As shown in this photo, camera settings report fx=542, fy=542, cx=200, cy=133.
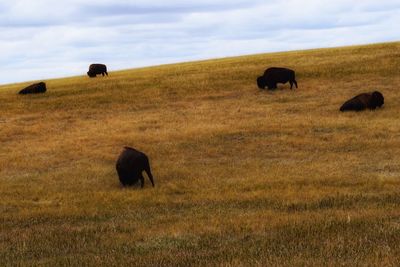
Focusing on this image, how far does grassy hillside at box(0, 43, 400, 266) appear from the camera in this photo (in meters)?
9.06

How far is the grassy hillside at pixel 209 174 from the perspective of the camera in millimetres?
9062

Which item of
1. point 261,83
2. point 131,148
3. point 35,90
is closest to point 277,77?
point 261,83

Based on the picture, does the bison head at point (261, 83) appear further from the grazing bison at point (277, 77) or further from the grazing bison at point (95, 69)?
the grazing bison at point (95, 69)

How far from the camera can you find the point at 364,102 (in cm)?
3012

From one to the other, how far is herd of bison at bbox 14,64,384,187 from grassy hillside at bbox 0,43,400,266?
616 mm

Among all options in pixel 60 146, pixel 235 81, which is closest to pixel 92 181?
pixel 60 146

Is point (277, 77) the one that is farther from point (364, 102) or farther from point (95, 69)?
point (95, 69)

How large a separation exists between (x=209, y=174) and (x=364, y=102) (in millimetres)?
15295

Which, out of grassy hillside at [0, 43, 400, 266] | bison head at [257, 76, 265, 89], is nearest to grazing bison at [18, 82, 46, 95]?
grassy hillside at [0, 43, 400, 266]

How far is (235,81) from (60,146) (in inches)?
797

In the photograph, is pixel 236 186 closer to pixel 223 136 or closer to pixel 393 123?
pixel 223 136

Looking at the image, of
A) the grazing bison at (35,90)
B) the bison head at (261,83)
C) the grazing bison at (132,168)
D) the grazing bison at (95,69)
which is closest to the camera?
the grazing bison at (132,168)

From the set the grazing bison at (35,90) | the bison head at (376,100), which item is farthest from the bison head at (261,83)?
the grazing bison at (35,90)

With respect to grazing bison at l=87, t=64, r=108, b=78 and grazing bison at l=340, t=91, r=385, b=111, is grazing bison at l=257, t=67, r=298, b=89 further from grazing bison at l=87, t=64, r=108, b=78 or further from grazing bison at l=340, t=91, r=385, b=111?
grazing bison at l=87, t=64, r=108, b=78
